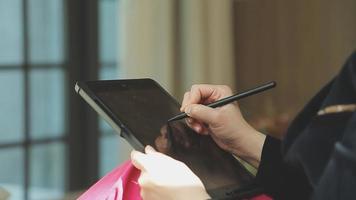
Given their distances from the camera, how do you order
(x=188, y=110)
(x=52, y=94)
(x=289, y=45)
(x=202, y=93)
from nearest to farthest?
(x=188, y=110) → (x=202, y=93) → (x=52, y=94) → (x=289, y=45)

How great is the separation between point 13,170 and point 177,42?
0.52 m

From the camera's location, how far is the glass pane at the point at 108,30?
1.56 meters

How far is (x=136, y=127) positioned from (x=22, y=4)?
33.6 inches

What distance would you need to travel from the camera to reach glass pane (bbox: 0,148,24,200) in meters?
1.46

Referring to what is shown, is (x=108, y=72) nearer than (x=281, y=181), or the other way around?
(x=281, y=181)

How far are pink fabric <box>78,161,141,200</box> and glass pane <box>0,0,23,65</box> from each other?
759 millimetres

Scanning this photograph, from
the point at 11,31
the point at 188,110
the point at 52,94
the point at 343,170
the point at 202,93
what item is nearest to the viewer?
the point at 343,170

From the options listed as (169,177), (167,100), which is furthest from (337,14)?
(169,177)

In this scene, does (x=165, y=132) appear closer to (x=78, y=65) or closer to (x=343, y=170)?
(x=343, y=170)

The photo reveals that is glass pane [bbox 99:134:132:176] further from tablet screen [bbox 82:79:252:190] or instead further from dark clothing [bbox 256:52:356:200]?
dark clothing [bbox 256:52:356:200]

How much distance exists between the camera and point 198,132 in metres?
0.81

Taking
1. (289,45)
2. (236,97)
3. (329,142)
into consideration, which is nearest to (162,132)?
(236,97)

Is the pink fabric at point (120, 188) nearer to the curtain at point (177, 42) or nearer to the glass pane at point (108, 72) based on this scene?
the curtain at point (177, 42)

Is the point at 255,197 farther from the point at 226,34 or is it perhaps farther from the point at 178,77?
the point at 226,34
